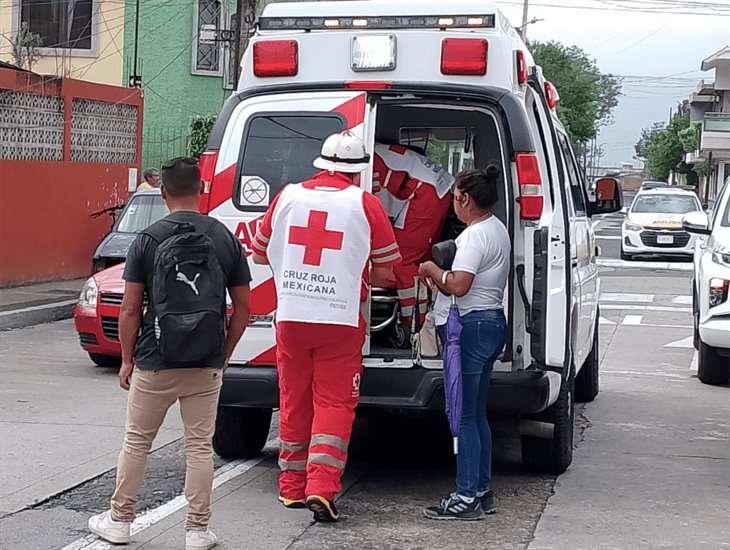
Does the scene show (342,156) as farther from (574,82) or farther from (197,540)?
(574,82)

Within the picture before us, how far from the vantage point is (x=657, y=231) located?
27797 millimetres

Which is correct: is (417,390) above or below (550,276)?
below

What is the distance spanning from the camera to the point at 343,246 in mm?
6258

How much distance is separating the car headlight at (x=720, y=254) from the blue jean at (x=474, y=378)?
4.63m

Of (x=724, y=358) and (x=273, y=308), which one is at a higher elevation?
(x=273, y=308)

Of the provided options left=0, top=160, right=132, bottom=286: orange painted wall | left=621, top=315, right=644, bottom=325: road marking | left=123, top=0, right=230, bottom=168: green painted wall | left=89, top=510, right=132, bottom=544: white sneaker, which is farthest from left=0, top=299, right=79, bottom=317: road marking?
left=123, top=0, right=230, bottom=168: green painted wall

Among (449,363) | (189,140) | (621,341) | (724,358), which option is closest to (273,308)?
(449,363)

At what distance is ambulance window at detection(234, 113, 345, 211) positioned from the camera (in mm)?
6977

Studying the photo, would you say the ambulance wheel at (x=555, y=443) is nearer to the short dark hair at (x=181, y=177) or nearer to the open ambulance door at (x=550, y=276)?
the open ambulance door at (x=550, y=276)

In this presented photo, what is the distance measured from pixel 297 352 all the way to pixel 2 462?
245 cm

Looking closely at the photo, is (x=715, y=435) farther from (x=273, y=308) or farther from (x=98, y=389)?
(x=98, y=389)

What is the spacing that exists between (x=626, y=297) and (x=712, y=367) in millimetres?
8576

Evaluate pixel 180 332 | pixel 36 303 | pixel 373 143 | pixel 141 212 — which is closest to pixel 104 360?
pixel 141 212

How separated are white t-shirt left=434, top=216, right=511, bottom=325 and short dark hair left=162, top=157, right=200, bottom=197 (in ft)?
4.72
